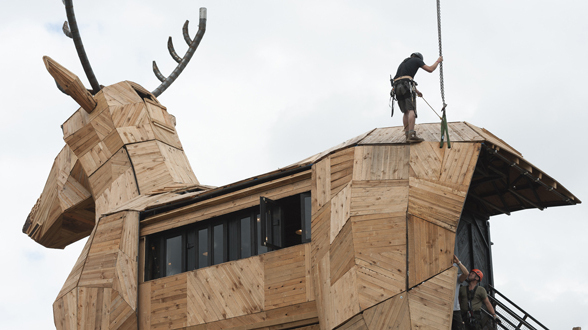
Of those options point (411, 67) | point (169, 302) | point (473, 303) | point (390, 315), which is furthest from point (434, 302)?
point (169, 302)

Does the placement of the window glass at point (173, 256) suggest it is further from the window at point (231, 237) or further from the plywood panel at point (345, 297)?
the plywood panel at point (345, 297)

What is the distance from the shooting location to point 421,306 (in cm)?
1409

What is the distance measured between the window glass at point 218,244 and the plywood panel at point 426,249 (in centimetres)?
504

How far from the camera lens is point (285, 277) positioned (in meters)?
16.4

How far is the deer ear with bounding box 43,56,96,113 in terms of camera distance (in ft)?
73.6

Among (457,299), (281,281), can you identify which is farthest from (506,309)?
(281,281)

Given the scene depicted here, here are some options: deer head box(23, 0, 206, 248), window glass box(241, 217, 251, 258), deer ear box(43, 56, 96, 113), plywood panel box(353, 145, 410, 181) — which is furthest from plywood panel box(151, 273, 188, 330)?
deer ear box(43, 56, 96, 113)

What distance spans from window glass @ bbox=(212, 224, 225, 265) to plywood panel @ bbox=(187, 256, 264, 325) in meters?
0.34

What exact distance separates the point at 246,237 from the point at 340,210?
304cm

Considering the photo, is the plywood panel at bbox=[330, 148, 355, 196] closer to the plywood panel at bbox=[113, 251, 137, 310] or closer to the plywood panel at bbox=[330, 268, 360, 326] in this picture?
the plywood panel at bbox=[330, 268, 360, 326]

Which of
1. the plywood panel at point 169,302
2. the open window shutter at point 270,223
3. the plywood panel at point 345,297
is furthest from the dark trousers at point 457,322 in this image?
the plywood panel at point 169,302

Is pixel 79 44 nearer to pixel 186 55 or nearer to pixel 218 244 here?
pixel 186 55

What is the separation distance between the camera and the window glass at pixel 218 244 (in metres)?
18.0

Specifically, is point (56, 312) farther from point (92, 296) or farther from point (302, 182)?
point (302, 182)
